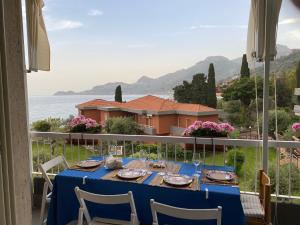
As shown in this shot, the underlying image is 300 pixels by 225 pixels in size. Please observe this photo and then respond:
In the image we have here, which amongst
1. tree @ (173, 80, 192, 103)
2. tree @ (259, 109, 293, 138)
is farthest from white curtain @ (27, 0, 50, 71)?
tree @ (259, 109, 293, 138)

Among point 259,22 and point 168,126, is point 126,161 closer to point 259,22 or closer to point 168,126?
point 168,126

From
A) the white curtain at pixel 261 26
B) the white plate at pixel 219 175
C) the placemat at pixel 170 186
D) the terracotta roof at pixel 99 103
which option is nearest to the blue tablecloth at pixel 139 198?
the placemat at pixel 170 186

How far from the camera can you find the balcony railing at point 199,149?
10.1 feet

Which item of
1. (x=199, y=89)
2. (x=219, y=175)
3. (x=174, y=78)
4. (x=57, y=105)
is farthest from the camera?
(x=57, y=105)

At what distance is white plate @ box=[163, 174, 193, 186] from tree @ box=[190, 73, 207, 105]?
1.43 metres

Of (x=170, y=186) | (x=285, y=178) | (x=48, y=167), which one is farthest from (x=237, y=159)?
(x=48, y=167)

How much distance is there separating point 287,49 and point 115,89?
2242 mm

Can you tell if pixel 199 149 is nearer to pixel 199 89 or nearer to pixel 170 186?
pixel 199 89

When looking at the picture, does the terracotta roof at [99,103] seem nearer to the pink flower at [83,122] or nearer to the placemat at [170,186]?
the pink flower at [83,122]

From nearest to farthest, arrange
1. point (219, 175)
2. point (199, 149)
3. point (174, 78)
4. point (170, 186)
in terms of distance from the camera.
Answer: point (170, 186), point (219, 175), point (199, 149), point (174, 78)

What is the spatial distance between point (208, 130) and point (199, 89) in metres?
0.64

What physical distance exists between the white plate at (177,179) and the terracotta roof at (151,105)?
1261mm

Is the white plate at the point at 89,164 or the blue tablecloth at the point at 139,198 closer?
the blue tablecloth at the point at 139,198

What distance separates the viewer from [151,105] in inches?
150
